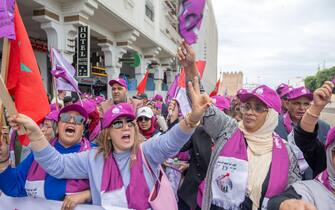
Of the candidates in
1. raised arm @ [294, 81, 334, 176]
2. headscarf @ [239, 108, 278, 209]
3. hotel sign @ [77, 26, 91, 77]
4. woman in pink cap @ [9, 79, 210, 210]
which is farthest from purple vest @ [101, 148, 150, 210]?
hotel sign @ [77, 26, 91, 77]

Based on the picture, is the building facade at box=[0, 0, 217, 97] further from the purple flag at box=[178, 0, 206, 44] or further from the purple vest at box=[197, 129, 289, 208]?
the purple vest at box=[197, 129, 289, 208]

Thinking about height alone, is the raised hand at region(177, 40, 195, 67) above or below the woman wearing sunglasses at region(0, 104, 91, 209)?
above

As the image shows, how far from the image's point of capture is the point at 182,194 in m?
2.73

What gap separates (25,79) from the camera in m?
2.23

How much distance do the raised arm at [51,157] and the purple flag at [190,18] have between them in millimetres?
1118

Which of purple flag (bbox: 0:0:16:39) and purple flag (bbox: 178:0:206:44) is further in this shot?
purple flag (bbox: 0:0:16:39)

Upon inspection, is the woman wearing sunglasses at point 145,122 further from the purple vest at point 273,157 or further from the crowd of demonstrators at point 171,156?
the purple vest at point 273,157

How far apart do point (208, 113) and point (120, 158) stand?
2.33 ft

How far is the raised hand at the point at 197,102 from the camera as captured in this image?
5.85 feet

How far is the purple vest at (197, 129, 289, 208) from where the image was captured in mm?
1746

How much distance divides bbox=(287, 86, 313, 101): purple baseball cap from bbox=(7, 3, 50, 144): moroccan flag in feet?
8.05

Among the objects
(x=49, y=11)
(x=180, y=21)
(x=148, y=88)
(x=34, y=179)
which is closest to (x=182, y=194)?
(x=34, y=179)

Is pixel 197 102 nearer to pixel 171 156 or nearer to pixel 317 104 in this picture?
pixel 171 156

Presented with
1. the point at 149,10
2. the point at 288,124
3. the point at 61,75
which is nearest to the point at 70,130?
the point at 61,75
